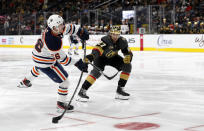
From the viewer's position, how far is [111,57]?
21.0ft

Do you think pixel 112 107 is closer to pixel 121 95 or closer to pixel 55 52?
pixel 121 95

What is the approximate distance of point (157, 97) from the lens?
6660 mm

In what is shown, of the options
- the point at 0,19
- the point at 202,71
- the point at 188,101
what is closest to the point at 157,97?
the point at 188,101

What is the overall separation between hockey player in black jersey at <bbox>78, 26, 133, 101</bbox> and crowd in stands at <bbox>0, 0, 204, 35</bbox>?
12138mm

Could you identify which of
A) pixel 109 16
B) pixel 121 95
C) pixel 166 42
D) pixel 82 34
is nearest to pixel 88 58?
pixel 82 34

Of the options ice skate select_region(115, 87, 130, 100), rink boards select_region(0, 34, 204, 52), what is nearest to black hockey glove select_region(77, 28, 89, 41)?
ice skate select_region(115, 87, 130, 100)

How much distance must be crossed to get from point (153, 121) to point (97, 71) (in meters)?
1.76

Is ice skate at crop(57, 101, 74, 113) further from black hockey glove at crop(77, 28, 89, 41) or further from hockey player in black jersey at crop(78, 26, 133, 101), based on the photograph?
black hockey glove at crop(77, 28, 89, 41)

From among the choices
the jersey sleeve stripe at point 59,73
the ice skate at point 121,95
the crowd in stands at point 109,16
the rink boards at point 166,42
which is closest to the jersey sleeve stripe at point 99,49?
the ice skate at point 121,95

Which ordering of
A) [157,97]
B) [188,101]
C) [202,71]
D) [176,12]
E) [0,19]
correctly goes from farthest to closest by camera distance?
[0,19], [176,12], [202,71], [157,97], [188,101]

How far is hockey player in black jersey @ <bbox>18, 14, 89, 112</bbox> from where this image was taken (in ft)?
16.4

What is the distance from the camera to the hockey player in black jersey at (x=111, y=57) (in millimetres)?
6191

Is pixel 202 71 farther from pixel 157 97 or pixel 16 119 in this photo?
pixel 16 119

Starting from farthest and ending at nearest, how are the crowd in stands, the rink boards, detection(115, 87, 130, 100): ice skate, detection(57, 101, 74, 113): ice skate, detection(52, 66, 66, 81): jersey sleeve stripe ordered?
the crowd in stands → the rink boards → detection(115, 87, 130, 100): ice skate → detection(57, 101, 74, 113): ice skate → detection(52, 66, 66, 81): jersey sleeve stripe
